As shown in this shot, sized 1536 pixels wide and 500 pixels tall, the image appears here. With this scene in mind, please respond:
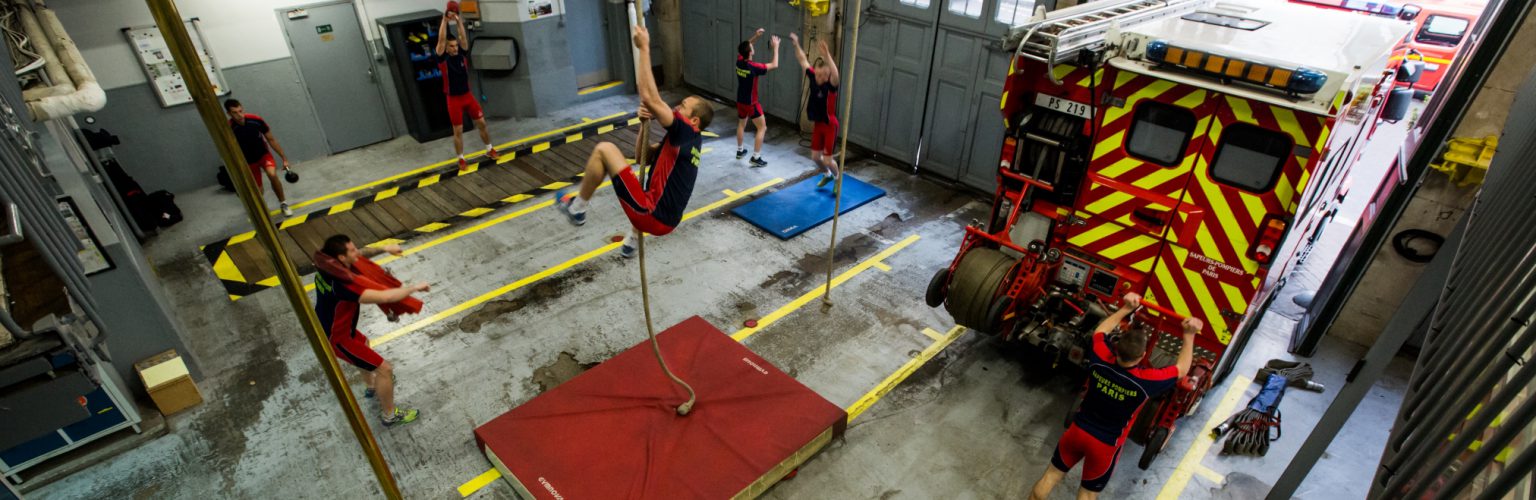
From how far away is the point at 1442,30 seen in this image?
697cm

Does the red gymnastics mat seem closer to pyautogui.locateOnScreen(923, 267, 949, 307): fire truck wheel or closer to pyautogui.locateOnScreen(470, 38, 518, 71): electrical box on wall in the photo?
pyautogui.locateOnScreen(923, 267, 949, 307): fire truck wheel

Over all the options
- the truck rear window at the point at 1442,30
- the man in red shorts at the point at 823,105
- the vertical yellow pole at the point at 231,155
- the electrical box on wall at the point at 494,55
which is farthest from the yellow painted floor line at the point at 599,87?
the vertical yellow pole at the point at 231,155

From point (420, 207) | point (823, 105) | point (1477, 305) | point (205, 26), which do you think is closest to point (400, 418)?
point (420, 207)

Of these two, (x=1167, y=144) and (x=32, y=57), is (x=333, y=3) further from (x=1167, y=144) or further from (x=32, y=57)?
(x=1167, y=144)

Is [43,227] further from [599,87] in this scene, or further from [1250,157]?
Answer: [599,87]

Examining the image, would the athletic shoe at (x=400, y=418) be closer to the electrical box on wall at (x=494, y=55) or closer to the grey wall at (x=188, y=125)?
the grey wall at (x=188, y=125)

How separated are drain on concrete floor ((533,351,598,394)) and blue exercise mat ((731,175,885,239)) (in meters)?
3.11

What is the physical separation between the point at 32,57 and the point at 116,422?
9.78 feet

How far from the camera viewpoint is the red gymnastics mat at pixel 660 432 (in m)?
5.05

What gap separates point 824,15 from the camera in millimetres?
10688

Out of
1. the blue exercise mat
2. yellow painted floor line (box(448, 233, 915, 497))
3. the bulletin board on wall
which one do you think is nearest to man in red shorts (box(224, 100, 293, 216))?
the bulletin board on wall

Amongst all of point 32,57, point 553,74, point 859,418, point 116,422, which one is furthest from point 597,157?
point 553,74

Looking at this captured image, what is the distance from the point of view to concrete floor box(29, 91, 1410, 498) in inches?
216

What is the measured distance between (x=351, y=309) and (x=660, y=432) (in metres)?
2.40
